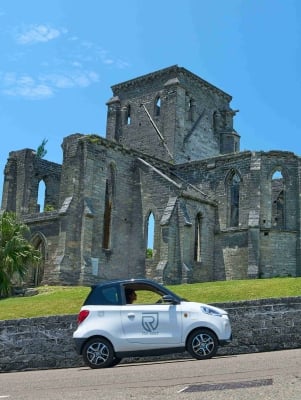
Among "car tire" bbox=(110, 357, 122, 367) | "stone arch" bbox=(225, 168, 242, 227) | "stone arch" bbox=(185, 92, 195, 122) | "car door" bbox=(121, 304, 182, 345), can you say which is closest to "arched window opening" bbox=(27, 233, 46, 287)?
"stone arch" bbox=(225, 168, 242, 227)

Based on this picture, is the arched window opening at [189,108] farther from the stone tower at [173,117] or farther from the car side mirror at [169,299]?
the car side mirror at [169,299]

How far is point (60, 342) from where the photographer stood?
12.1 m

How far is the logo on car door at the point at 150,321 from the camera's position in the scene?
10.5 metres

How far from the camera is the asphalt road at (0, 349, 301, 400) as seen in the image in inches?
282

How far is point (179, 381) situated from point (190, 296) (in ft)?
48.3

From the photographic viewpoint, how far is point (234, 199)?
1438 inches

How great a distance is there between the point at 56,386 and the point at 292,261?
26.0 meters

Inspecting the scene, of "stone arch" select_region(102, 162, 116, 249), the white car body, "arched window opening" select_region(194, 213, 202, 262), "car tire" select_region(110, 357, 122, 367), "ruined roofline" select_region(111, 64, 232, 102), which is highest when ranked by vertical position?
"ruined roofline" select_region(111, 64, 232, 102)

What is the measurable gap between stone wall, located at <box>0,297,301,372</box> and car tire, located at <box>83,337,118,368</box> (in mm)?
1459

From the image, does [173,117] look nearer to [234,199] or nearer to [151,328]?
[234,199]

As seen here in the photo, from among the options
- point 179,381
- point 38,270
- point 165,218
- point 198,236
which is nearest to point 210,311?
point 179,381

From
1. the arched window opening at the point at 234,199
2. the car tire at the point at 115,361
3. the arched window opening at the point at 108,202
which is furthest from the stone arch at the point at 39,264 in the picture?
the car tire at the point at 115,361

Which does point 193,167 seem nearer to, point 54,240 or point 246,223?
point 246,223

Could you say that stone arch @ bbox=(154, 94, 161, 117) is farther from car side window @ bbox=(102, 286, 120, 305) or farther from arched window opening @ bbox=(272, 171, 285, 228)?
car side window @ bbox=(102, 286, 120, 305)
